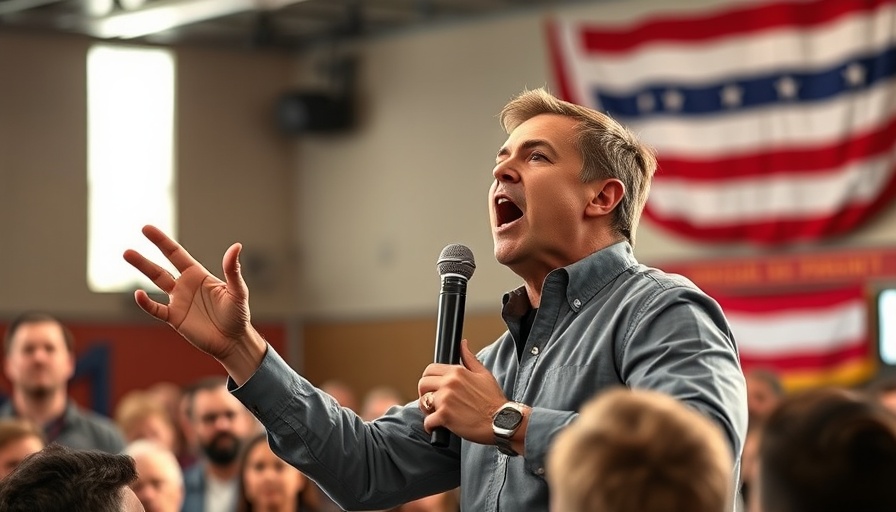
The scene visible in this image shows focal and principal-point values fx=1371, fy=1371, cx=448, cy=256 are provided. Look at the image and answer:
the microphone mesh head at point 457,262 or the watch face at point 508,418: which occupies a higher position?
the microphone mesh head at point 457,262

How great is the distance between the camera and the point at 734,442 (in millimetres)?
2107

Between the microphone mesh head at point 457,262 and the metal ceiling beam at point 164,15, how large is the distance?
23.9 ft

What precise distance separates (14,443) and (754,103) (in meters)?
6.29

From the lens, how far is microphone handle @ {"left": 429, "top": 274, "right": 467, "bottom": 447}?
235cm

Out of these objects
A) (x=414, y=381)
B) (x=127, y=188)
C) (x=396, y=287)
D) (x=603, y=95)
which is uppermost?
(x=603, y=95)

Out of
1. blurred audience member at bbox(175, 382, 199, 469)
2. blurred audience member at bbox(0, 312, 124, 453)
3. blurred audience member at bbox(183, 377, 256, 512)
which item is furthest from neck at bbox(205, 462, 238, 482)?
blurred audience member at bbox(175, 382, 199, 469)

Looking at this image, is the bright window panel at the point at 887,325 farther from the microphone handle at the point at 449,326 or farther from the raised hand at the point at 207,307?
the raised hand at the point at 207,307

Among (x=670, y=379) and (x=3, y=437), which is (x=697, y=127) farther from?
(x=670, y=379)

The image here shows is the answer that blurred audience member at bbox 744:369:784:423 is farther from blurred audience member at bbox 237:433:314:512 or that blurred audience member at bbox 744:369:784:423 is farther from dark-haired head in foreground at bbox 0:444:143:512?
dark-haired head in foreground at bbox 0:444:143:512

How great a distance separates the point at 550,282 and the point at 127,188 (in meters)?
9.71

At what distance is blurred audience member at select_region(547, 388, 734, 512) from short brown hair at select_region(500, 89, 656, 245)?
1.11 m

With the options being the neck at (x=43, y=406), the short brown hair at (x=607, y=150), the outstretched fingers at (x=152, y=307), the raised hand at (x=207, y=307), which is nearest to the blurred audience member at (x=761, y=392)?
the neck at (x=43, y=406)

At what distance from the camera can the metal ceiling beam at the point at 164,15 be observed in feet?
32.7

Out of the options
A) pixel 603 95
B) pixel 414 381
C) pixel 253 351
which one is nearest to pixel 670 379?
pixel 253 351
